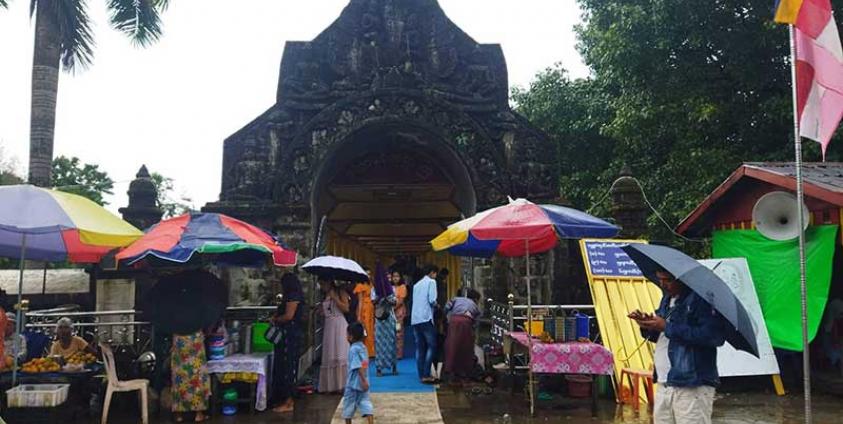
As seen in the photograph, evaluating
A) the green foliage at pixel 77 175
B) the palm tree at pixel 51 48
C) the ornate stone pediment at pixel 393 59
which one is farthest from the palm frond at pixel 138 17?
the green foliage at pixel 77 175

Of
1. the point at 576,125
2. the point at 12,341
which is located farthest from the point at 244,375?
the point at 576,125

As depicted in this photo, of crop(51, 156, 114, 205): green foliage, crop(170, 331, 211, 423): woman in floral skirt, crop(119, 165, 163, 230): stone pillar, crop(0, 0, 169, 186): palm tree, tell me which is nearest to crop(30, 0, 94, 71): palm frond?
crop(0, 0, 169, 186): palm tree

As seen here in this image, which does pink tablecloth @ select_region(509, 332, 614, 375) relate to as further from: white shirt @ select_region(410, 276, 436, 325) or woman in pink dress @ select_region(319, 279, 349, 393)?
woman in pink dress @ select_region(319, 279, 349, 393)

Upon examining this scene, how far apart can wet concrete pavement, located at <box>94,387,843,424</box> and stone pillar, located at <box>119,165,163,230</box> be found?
4213 mm

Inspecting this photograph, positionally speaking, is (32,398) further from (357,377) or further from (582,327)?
(582,327)

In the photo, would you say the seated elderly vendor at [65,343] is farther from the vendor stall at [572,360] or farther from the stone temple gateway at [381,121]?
the vendor stall at [572,360]

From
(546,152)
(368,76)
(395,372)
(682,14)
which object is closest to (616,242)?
(546,152)

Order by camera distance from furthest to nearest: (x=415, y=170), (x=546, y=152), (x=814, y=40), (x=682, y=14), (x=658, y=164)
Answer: (x=658, y=164) < (x=682, y=14) < (x=415, y=170) < (x=546, y=152) < (x=814, y=40)

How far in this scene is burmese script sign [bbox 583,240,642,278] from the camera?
8.61 meters

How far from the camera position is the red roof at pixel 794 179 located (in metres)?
7.18

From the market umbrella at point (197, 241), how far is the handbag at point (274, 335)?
0.76 metres

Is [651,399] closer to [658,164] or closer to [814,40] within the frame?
[814,40]

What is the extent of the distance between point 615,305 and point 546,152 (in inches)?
108

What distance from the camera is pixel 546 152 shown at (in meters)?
9.78
